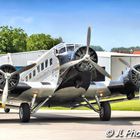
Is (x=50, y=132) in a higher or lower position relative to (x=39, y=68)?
lower

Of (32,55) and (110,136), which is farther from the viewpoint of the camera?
(32,55)

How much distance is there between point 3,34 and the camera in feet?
402

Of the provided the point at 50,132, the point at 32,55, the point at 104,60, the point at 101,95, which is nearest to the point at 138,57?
the point at 104,60

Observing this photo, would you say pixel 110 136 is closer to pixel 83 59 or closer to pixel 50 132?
pixel 50 132

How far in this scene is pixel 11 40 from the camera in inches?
4764

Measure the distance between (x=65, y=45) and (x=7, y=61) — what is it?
5926 cm

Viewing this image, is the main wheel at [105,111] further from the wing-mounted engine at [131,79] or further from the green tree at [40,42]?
the green tree at [40,42]

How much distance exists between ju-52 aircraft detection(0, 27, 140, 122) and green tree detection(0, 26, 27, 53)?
9218 cm

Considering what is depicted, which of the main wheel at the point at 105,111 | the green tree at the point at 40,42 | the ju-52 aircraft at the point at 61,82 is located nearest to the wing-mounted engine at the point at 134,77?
the ju-52 aircraft at the point at 61,82

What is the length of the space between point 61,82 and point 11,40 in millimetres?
97523

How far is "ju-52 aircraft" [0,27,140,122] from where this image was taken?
23656 millimetres

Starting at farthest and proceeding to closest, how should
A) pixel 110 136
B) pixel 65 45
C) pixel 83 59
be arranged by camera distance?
pixel 65 45 < pixel 83 59 < pixel 110 136

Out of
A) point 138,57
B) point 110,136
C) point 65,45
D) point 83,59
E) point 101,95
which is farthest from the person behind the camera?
point 138,57

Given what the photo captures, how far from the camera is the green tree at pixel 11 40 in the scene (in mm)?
118750
